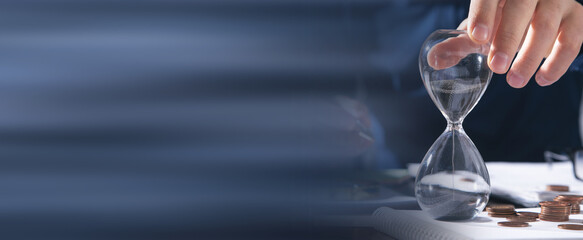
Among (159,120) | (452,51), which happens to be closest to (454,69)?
(452,51)

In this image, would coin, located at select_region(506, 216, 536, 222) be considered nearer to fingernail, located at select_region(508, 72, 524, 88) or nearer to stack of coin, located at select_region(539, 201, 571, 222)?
stack of coin, located at select_region(539, 201, 571, 222)

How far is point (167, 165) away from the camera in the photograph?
1147 millimetres

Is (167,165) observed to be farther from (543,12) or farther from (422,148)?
(543,12)

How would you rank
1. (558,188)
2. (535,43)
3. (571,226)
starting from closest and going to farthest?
(571,226), (535,43), (558,188)

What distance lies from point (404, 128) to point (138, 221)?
76 cm

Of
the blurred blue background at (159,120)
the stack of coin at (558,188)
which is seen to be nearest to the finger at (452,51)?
the stack of coin at (558,188)

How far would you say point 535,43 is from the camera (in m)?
0.53

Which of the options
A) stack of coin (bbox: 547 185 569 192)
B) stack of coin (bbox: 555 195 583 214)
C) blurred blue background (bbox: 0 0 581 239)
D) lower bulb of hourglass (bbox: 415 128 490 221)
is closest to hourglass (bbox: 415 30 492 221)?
lower bulb of hourglass (bbox: 415 128 490 221)

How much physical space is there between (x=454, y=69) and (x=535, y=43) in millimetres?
146

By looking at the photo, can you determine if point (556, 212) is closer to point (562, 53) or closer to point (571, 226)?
point (571, 226)

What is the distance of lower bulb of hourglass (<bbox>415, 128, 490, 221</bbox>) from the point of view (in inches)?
17.1

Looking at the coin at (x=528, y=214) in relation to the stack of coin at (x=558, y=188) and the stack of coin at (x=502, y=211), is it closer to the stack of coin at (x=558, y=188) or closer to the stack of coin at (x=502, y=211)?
the stack of coin at (x=502, y=211)

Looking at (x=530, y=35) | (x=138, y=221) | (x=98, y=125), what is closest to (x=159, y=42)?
(x=98, y=125)

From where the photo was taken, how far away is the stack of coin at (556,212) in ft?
1.46
